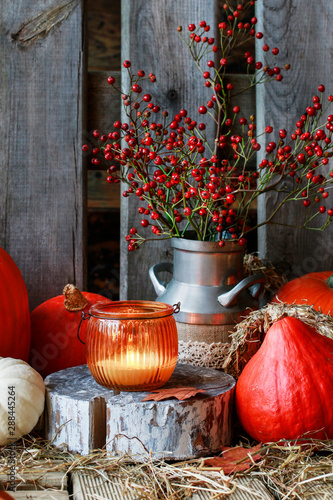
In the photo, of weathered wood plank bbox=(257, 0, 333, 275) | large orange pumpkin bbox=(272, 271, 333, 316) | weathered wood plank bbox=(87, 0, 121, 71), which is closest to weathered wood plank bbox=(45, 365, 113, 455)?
large orange pumpkin bbox=(272, 271, 333, 316)

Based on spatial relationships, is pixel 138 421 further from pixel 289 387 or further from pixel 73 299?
pixel 73 299

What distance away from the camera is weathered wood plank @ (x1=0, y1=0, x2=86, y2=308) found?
5.72 feet

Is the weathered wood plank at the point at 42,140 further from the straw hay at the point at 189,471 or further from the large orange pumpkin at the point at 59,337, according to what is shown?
the straw hay at the point at 189,471

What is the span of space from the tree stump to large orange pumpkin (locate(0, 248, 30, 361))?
0.83ft

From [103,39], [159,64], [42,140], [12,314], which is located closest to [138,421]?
[12,314]

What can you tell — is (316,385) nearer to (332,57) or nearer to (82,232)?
(82,232)

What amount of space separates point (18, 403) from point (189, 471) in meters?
0.36

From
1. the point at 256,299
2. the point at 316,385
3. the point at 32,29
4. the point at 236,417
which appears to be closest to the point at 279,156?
the point at 256,299

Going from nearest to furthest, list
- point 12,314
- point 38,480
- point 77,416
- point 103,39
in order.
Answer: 1. point 38,480
2. point 77,416
3. point 12,314
4. point 103,39

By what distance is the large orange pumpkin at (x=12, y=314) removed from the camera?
1.36 meters

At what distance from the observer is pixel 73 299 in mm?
1481

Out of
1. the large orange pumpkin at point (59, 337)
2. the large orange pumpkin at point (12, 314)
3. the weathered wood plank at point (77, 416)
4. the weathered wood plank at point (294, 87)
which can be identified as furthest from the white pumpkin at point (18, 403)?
the weathered wood plank at point (294, 87)

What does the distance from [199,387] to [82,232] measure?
0.79m

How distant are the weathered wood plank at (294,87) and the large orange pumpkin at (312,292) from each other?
20 centimetres
